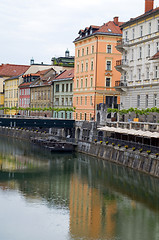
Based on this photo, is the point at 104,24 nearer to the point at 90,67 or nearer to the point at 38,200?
the point at 90,67

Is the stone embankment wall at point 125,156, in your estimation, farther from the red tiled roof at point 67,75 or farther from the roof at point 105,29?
the red tiled roof at point 67,75

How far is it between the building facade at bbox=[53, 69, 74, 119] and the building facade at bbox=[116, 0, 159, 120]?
2011 centimetres

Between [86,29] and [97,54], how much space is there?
6126mm

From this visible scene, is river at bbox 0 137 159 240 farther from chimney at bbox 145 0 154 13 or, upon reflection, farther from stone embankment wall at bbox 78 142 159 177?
chimney at bbox 145 0 154 13

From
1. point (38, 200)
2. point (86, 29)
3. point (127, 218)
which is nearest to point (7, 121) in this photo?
point (86, 29)

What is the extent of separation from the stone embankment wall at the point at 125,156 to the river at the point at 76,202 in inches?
36.0

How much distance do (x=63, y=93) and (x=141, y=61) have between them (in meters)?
31.2

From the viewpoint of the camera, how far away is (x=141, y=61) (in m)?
62.1

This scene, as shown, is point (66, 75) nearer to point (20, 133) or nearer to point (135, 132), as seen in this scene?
point (20, 133)

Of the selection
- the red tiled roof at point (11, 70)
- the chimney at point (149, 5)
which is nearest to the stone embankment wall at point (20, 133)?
the chimney at point (149, 5)

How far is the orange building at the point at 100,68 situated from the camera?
76812mm

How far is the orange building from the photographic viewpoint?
252ft

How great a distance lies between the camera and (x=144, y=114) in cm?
5641

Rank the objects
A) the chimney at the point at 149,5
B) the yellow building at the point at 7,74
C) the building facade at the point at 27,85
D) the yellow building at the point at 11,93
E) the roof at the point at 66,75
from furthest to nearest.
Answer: the yellow building at the point at 7,74
the yellow building at the point at 11,93
the building facade at the point at 27,85
the roof at the point at 66,75
the chimney at the point at 149,5
